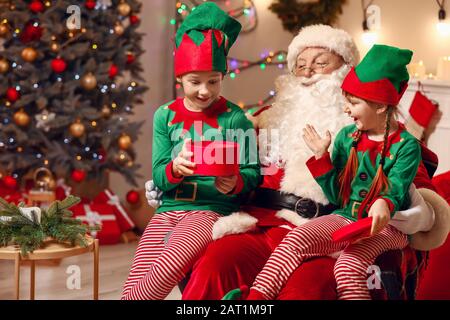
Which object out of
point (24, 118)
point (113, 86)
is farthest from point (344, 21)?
point (24, 118)

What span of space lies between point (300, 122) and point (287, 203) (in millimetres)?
Result: 303

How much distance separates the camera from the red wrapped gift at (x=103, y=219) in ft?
15.6

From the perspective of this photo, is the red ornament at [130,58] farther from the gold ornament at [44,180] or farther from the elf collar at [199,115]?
the elf collar at [199,115]

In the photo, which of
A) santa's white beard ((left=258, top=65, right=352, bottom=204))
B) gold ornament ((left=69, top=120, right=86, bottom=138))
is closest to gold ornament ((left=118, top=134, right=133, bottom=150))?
gold ornament ((left=69, top=120, right=86, bottom=138))

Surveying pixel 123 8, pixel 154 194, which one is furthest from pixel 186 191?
pixel 123 8

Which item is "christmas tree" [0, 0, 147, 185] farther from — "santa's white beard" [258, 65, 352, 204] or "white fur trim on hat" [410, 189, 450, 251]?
"white fur trim on hat" [410, 189, 450, 251]

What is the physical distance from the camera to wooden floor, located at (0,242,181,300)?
3605 mm

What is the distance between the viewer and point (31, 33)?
4551 millimetres

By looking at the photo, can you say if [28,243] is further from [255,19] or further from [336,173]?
[255,19]

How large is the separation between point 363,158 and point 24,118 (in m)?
2.97

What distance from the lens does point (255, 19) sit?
5.89m

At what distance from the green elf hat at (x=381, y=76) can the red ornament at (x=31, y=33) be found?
9.75 feet

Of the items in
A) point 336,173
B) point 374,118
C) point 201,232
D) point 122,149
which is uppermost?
point 374,118

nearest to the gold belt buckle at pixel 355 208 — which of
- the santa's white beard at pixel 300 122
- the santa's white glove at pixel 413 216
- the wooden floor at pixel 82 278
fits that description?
the santa's white glove at pixel 413 216
